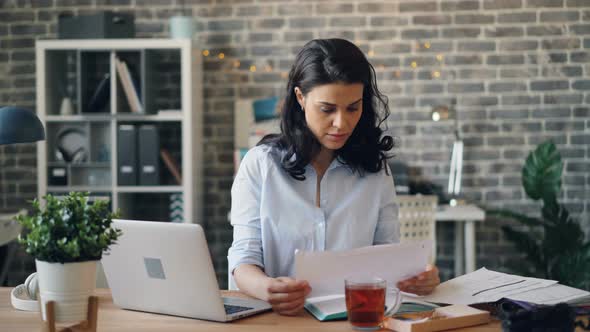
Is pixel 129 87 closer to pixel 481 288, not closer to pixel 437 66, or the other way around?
pixel 437 66

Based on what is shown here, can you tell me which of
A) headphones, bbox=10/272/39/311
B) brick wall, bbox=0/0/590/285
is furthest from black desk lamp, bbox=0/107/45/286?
brick wall, bbox=0/0/590/285

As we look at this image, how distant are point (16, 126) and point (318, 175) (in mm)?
848

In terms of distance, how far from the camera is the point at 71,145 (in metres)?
4.38

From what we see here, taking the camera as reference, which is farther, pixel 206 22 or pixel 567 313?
pixel 206 22

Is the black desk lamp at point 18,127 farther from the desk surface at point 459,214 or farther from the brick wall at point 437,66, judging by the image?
the brick wall at point 437,66

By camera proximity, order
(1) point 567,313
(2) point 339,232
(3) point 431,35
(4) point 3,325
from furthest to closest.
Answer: (3) point 431,35 < (2) point 339,232 < (4) point 3,325 < (1) point 567,313

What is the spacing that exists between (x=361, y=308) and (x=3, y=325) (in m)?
0.79

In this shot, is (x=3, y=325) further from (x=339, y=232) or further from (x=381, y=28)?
(x=381, y=28)

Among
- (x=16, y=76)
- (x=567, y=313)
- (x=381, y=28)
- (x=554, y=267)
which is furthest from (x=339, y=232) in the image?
(x=16, y=76)

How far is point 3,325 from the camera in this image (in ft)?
5.33

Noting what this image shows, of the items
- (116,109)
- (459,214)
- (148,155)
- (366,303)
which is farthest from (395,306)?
(116,109)

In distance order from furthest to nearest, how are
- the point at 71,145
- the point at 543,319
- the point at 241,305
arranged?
the point at 71,145 < the point at 241,305 < the point at 543,319

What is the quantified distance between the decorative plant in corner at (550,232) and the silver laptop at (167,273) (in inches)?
104

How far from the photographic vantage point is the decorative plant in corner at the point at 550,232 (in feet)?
12.8
